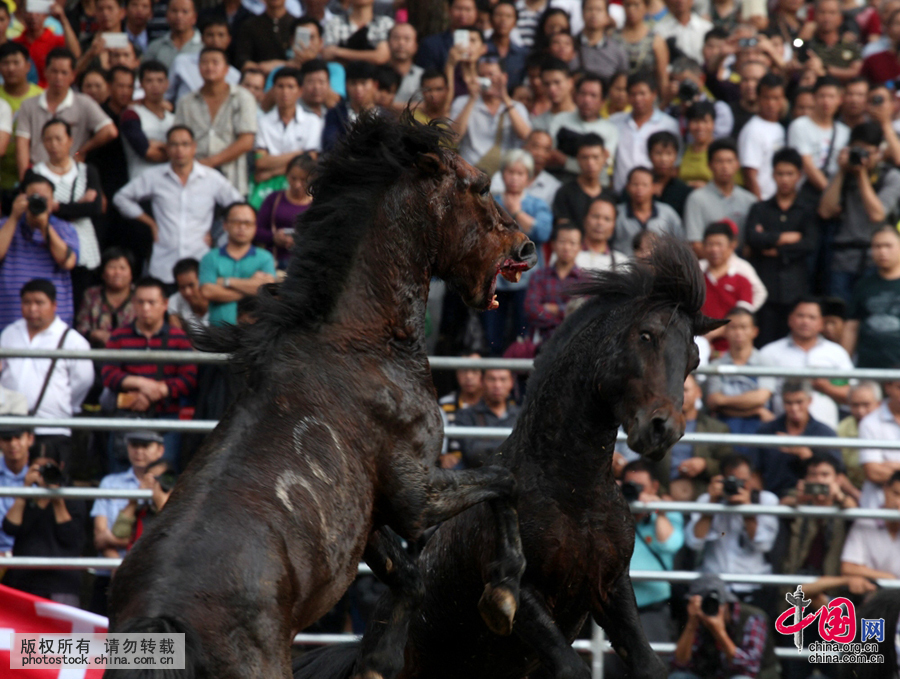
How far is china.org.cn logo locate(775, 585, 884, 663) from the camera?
18.0 feet

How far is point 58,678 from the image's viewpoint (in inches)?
210

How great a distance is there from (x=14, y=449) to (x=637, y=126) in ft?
18.5

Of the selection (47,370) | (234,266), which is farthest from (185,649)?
(234,266)

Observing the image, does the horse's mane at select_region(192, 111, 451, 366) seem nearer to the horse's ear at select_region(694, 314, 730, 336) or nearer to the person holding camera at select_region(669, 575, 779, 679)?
the horse's ear at select_region(694, 314, 730, 336)

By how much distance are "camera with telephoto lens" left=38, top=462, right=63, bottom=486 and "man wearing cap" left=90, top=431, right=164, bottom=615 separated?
302 millimetres

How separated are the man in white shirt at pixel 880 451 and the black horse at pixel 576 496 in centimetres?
242

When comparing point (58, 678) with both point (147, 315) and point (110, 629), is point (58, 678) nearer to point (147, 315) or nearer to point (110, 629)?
point (110, 629)

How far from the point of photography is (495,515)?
4.35 meters

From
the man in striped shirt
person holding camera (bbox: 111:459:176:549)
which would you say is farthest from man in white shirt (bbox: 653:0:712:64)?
person holding camera (bbox: 111:459:176:549)

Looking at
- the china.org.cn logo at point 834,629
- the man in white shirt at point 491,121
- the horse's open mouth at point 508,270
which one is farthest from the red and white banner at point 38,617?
the man in white shirt at point 491,121

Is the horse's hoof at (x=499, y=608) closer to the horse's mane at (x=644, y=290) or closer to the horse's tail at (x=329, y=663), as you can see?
the horse's tail at (x=329, y=663)

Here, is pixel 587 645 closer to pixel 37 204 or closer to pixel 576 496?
pixel 576 496

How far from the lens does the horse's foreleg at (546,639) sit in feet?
14.6

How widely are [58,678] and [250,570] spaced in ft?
8.06
